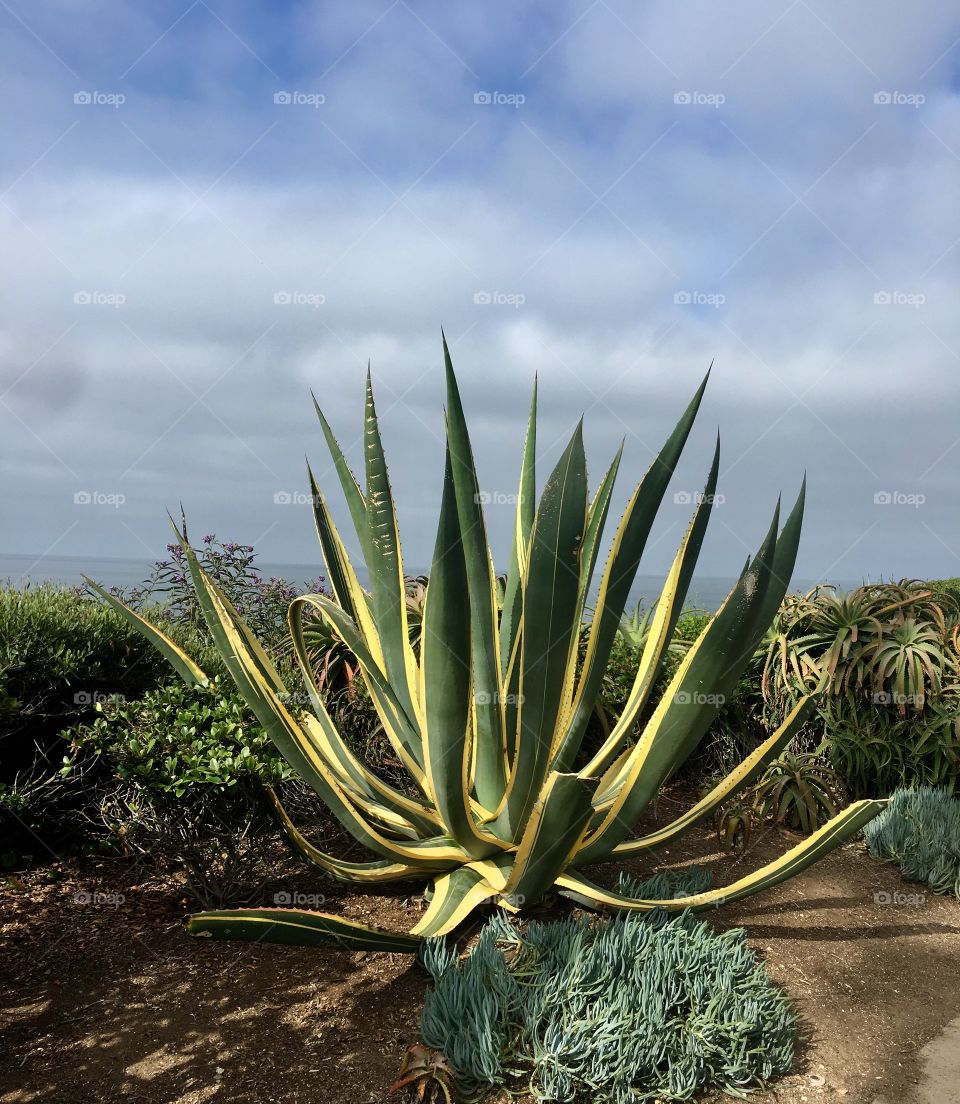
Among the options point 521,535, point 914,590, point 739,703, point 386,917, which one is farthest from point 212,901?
point 914,590

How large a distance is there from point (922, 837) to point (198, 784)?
3.35 m

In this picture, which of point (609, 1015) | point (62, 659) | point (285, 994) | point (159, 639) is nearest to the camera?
point (609, 1015)

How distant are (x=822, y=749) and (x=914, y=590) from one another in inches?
54.9

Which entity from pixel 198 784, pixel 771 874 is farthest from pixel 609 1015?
pixel 198 784

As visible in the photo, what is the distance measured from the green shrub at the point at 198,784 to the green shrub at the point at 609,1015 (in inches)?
41.1

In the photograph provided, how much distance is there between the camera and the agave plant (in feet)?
8.08

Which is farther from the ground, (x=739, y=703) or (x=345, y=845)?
(x=739, y=703)

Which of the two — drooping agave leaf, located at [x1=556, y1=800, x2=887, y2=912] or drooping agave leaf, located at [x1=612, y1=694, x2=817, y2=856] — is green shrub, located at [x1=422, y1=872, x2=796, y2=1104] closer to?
drooping agave leaf, located at [x1=556, y1=800, x2=887, y2=912]

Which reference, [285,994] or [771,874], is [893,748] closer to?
[771,874]

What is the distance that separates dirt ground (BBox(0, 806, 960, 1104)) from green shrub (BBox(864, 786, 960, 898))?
0.12 m

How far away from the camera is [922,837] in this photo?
4.11 meters

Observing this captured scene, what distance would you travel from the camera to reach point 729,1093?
2338 millimetres

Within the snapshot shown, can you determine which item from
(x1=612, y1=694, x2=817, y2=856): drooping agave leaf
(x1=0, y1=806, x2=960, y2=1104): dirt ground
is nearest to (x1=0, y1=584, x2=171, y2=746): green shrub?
(x1=0, y1=806, x2=960, y2=1104): dirt ground

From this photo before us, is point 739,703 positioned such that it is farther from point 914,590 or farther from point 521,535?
point 521,535
